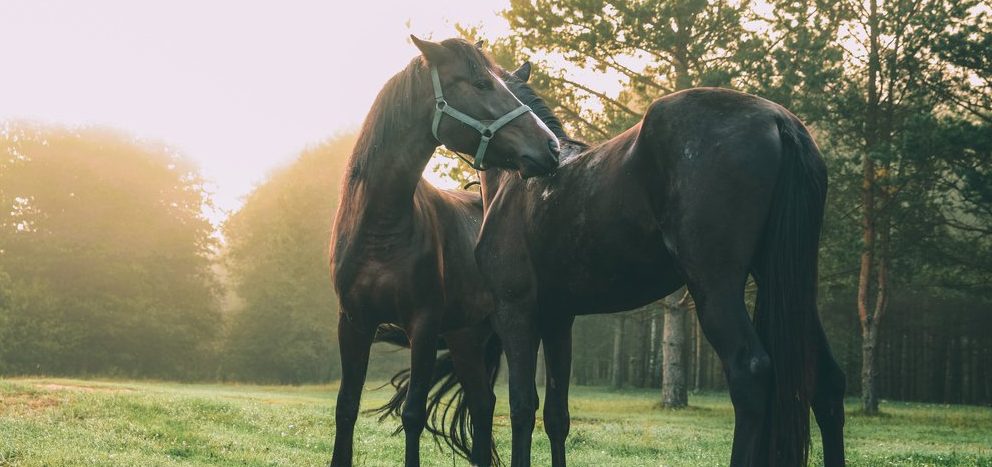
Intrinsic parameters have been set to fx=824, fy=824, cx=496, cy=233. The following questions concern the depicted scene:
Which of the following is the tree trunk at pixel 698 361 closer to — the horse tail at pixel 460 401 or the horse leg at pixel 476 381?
the horse tail at pixel 460 401

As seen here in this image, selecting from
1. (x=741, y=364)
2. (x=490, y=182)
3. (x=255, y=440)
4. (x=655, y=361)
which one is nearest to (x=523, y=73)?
(x=490, y=182)

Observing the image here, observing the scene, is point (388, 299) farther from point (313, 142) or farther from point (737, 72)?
point (313, 142)

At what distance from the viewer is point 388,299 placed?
5.21 metres

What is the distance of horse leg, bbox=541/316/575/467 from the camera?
16.3 feet

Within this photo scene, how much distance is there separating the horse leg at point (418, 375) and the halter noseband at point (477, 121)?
3.60 ft

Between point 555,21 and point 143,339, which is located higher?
point 555,21

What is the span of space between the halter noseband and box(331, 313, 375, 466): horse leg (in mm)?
1337

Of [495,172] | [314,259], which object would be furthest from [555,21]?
[314,259]

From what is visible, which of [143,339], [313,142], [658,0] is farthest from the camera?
[313,142]

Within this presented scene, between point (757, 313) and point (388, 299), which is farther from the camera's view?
point (388, 299)

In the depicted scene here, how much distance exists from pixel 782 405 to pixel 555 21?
17.7 meters

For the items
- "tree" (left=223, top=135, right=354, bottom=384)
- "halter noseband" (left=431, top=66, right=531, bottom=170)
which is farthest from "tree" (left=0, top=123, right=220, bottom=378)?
"halter noseband" (left=431, top=66, right=531, bottom=170)

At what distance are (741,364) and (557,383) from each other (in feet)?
5.69

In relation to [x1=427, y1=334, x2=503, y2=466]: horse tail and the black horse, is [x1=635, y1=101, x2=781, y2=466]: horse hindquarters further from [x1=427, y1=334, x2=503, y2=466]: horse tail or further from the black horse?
[x1=427, y1=334, x2=503, y2=466]: horse tail
